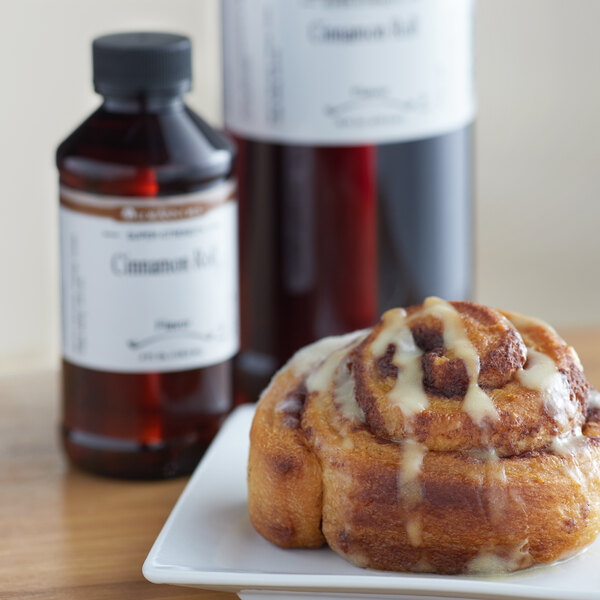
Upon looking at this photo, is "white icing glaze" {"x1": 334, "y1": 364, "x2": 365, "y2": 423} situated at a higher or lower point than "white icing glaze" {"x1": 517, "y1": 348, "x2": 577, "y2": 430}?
lower

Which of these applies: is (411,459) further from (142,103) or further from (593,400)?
(142,103)

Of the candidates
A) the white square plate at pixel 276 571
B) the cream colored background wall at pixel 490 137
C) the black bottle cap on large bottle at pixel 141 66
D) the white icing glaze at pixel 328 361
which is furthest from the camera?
the cream colored background wall at pixel 490 137

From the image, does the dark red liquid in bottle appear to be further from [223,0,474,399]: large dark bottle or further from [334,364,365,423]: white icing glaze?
[334,364,365,423]: white icing glaze

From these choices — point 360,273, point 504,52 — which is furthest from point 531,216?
point 360,273

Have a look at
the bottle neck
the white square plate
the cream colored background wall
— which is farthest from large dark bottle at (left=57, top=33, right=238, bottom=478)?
the cream colored background wall

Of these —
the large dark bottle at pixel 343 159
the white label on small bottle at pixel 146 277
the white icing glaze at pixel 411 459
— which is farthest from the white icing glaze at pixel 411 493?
the large dark bottle at pixel 343 159

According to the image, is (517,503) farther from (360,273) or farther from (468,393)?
(360,273)

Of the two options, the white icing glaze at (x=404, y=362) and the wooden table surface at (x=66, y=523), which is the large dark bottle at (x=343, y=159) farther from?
the white icing glaze at (x=404, y=362)
